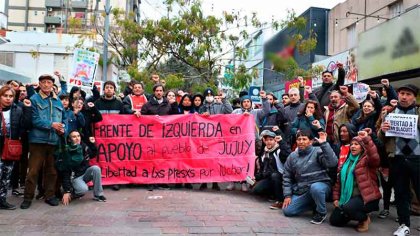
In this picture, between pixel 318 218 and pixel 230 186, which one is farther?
pixel 230 186

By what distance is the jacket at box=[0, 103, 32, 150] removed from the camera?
21.6 feet

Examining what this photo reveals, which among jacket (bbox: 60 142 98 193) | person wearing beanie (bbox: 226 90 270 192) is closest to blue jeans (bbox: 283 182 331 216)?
person wearing beanie (bbox: 226 90 270 192)

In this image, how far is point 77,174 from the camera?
7250 mm

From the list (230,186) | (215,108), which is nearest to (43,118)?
(215,108)

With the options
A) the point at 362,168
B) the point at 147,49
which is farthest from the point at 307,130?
the point at 147,49

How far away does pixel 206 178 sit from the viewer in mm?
8289

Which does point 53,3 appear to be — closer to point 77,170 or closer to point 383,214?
point 77,170

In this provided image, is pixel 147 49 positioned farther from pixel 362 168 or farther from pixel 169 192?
pixel 362 168

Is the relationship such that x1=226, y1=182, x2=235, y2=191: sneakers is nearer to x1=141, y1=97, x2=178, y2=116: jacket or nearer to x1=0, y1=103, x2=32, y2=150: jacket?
x1=141, y1=97, x2=178, y2=116: jacket

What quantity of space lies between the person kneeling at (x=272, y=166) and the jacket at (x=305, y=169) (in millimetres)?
487

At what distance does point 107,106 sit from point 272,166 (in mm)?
3195

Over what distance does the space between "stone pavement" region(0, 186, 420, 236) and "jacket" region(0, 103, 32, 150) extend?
110 centimetres

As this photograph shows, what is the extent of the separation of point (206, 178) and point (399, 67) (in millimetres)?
7731

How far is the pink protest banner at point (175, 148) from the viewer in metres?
8.27
